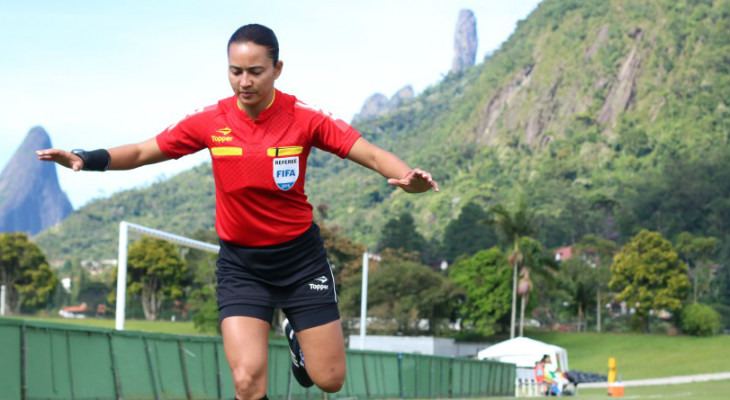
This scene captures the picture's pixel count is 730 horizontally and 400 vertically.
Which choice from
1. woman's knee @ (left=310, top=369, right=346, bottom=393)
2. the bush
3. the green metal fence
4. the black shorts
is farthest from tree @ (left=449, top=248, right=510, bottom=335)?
the black shorts

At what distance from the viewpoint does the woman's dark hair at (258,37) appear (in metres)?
6.20

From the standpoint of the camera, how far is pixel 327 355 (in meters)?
6.84

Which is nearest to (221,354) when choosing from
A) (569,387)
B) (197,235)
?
(569,387)

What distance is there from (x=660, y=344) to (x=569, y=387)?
211 ft

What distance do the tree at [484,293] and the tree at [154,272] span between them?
38962mm

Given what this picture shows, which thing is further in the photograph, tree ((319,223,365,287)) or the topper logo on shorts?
tree ((319,223,365,287))

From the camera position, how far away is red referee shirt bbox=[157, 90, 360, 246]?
6.36 m

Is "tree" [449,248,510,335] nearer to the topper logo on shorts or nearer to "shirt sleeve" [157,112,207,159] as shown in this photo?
the topper logo on shorts

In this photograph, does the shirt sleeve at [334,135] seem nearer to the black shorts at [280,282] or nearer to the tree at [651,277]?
the black shorts at [280,282]

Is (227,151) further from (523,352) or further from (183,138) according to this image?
(523,352)

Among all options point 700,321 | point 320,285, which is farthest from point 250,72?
point 700,321

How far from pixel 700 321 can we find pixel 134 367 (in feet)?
304

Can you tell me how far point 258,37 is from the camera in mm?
6211

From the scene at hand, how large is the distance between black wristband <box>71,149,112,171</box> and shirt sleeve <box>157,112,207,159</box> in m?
0.39
